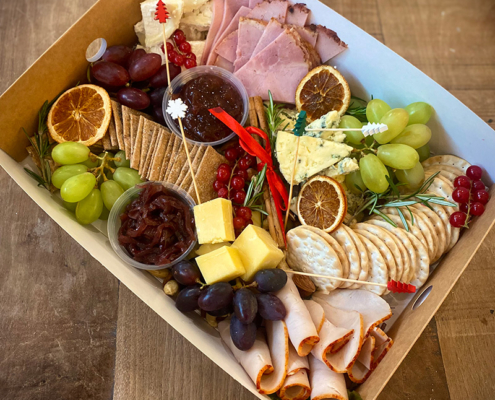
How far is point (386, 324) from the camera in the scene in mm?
1508

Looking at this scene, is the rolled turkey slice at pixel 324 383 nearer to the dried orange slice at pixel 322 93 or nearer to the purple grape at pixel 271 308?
the purple grape at pixel 271 308

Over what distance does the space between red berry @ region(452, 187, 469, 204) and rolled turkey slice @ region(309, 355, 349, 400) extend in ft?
2.66

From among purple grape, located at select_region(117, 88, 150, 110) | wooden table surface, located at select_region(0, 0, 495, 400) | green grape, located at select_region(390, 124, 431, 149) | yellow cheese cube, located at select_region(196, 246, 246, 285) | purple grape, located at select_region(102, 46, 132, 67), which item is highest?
purple grape, located at select_region(102, 46, 132, 67)

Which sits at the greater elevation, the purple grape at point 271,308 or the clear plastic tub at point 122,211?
the clear plastic tub at point 122,211

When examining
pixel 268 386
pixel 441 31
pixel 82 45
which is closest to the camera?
pixel 268 386

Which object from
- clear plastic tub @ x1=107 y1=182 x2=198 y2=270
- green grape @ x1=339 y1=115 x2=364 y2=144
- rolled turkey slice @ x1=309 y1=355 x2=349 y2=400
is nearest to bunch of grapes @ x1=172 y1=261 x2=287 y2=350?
clear plastic tub @ x1=107 y1=182 x2=198 y2=270

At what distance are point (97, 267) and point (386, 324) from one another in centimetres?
130

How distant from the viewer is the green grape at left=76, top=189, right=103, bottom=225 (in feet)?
4.94

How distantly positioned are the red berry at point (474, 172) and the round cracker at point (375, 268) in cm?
52

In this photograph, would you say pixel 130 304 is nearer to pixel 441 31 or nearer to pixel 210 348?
pixel 210 348

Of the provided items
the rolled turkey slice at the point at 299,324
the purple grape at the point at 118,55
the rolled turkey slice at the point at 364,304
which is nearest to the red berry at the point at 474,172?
the rolled turkey slice at the point at 364,304

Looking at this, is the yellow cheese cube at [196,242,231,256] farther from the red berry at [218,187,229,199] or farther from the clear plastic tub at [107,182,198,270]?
the red berry at [218,187,229,199]

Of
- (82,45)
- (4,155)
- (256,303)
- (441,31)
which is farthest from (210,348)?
(441,31)

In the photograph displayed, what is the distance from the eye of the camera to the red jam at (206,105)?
5.19 ft
